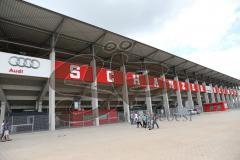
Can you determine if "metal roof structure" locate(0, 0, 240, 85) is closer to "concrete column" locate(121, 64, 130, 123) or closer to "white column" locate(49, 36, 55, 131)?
"white column" locate(49, 36, 55, 131)

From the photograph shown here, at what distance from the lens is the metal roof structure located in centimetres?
1836

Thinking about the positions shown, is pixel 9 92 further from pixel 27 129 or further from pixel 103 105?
pixel 103 105

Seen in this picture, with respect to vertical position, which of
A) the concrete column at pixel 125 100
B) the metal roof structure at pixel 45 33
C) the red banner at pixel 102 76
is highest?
the metal roof structure at pixel 45 33

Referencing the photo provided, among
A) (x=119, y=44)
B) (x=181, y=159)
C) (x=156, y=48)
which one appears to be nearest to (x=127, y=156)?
(x=181, y=159)

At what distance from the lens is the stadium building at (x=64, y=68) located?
19375 mm

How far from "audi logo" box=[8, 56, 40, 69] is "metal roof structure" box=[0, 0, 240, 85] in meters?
2.10

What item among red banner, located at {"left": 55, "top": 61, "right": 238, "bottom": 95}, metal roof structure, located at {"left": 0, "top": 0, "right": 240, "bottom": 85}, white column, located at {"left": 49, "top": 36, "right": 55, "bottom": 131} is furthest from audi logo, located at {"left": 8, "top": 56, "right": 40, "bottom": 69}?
red banner, located at {"left": 55, "top": 61, "right": 238, "bottom": 95}

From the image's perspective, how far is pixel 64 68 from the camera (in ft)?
73.3

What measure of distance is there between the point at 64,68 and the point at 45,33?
15.3 feet

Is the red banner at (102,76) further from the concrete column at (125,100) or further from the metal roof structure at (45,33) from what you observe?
the metal roof structure at (45,33)

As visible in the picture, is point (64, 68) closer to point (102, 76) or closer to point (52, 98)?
point (52, 98)

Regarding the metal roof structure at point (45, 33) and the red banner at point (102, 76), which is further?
the red banner at point (102, 76)

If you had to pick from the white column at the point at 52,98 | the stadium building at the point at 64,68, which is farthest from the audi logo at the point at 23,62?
the white column at the point at 52,98

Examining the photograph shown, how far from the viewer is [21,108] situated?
30.2 m
